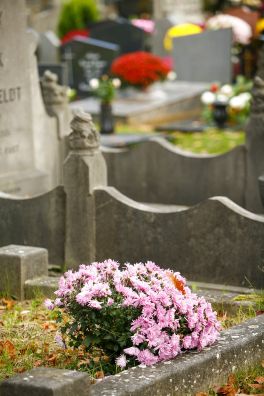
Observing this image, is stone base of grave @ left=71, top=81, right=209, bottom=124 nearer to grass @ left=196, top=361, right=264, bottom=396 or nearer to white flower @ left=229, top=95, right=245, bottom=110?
white flower @ left=229, top=95, right=245, bottom=110

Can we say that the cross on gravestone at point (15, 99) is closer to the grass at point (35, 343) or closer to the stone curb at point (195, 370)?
the grass at point (35, 343)

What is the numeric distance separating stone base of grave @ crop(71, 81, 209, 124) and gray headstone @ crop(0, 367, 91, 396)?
50.7 ft

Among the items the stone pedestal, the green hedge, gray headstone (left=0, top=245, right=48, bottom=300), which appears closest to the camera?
gray headstone (left=0, top=245, right=48, bottom=300)

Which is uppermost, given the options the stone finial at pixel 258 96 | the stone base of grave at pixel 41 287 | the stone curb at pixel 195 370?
the stone finial at pixel 258 96

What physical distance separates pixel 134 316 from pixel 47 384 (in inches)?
43.0

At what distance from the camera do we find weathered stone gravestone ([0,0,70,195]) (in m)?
12.8

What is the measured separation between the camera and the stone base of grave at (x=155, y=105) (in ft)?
74.6

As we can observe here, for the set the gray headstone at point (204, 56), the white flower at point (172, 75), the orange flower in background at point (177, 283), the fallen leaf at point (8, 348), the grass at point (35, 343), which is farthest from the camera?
the white flower at point (172, 75)

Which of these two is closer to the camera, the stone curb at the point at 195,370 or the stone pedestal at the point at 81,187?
the stone curb at the point at 195,370

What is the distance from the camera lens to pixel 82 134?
1119cm

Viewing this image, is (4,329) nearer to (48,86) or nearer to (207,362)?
(207,362)

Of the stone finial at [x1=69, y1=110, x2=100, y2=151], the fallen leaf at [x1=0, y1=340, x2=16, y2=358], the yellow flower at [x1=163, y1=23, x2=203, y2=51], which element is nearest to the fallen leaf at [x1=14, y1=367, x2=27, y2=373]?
the fallen leaf at [x1=0, y1=340, x2=16, y2=358]

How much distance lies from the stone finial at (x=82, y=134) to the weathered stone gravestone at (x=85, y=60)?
1411 cm

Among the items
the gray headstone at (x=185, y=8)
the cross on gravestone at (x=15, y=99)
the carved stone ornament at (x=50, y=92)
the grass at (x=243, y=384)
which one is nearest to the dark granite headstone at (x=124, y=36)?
the gray headstone at (x=185, y=8)
